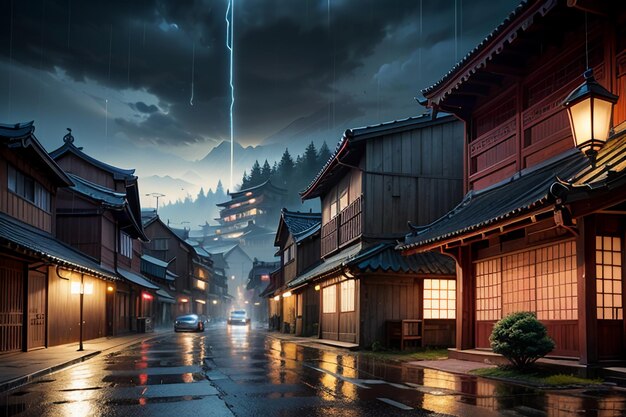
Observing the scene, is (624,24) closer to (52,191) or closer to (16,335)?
(16,335)

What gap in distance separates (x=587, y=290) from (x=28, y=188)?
70.7 ft

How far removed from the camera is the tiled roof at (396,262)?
2214 cm

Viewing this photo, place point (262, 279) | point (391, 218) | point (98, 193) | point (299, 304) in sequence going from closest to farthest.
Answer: point (391, 218) < point (98, 193) < point (299, 304) < point (262, 279)

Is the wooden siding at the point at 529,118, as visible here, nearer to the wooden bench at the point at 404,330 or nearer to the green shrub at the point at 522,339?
the green shrub at the point at 522,339

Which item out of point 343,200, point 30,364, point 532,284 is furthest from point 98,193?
point 532,284

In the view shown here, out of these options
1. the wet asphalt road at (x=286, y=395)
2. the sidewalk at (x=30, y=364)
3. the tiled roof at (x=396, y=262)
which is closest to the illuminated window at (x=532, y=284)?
the wet asphalt road at (x=286, y=395)

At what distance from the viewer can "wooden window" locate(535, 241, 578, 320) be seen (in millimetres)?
13189

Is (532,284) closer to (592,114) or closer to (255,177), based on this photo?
(592,114)

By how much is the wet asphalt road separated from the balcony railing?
10.8 m

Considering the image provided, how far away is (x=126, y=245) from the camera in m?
41.0

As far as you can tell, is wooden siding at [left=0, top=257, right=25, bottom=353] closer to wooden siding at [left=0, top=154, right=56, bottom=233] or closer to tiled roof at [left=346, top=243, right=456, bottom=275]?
wooden siding at [left=0, top=154, right=56, bottom=233]

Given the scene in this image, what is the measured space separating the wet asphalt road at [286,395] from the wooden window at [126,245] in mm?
24924

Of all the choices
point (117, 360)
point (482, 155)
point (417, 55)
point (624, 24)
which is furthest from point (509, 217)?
point (417, 55)

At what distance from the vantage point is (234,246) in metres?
115
